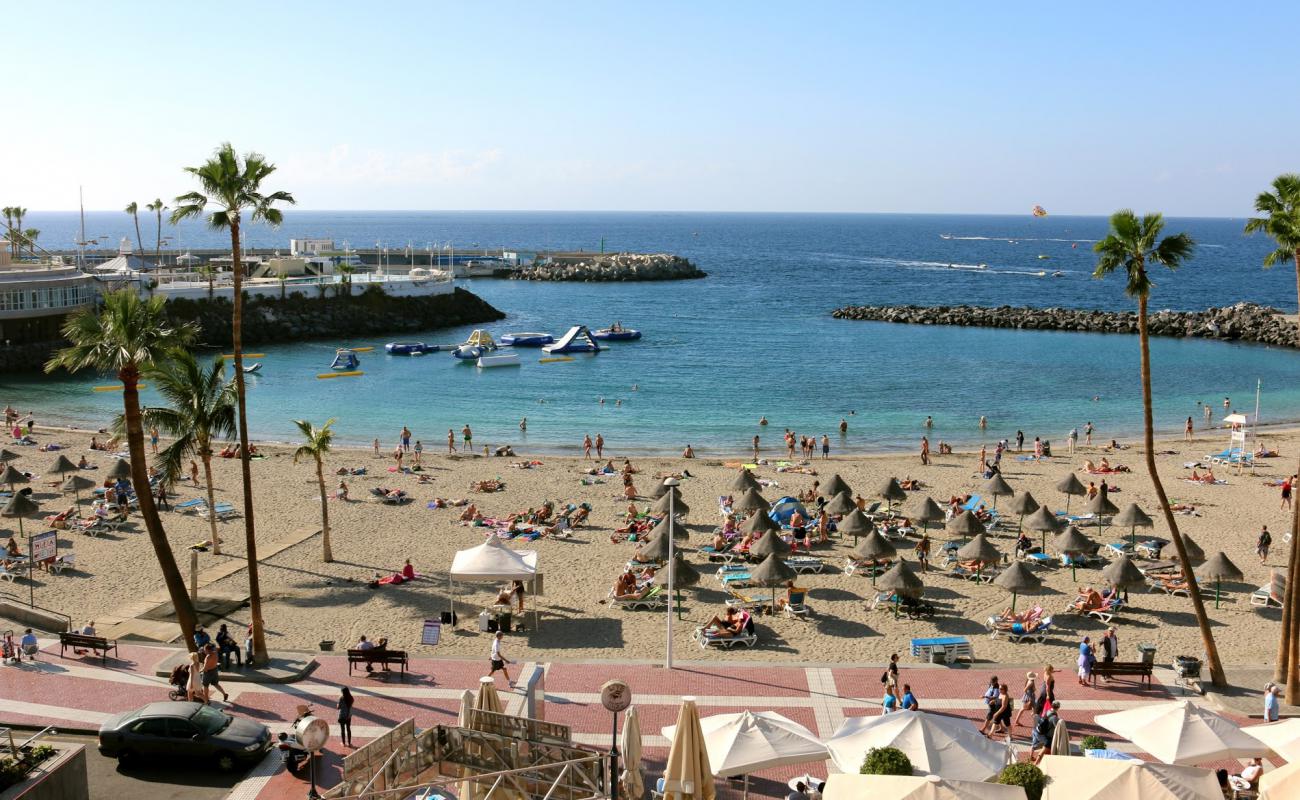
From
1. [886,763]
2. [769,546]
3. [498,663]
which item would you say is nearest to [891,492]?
[769,546]

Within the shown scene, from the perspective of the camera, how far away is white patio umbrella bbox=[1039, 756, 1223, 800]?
11898 mm

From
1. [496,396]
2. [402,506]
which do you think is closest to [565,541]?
[402,506]

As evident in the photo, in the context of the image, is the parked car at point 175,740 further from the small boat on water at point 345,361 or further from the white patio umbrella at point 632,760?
the small boat on water at point 345,361

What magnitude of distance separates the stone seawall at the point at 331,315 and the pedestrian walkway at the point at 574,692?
58584mm

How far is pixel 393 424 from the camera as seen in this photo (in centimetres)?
5162

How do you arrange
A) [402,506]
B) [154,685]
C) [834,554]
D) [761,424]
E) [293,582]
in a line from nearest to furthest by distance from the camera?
1. [154,685]
2. [293,582]
3. [834,554]
4. [402,506]
5. [761,424]

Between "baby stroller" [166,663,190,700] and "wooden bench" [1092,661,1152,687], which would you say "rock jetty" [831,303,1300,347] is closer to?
"wooden bench" [1092,661,1152,687]

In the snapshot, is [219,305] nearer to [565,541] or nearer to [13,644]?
[565,541]

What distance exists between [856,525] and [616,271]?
115m

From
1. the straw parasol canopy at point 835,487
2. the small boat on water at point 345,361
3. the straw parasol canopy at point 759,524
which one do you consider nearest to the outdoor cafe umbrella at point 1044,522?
the straw parasol canopy at point 835,487

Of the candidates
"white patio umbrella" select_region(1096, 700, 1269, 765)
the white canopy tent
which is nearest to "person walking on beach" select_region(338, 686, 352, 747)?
the white canopy tent

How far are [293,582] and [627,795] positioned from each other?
14.9 meters

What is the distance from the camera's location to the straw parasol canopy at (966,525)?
27156 mm

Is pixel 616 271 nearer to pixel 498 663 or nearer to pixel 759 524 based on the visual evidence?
pixel 759 524
